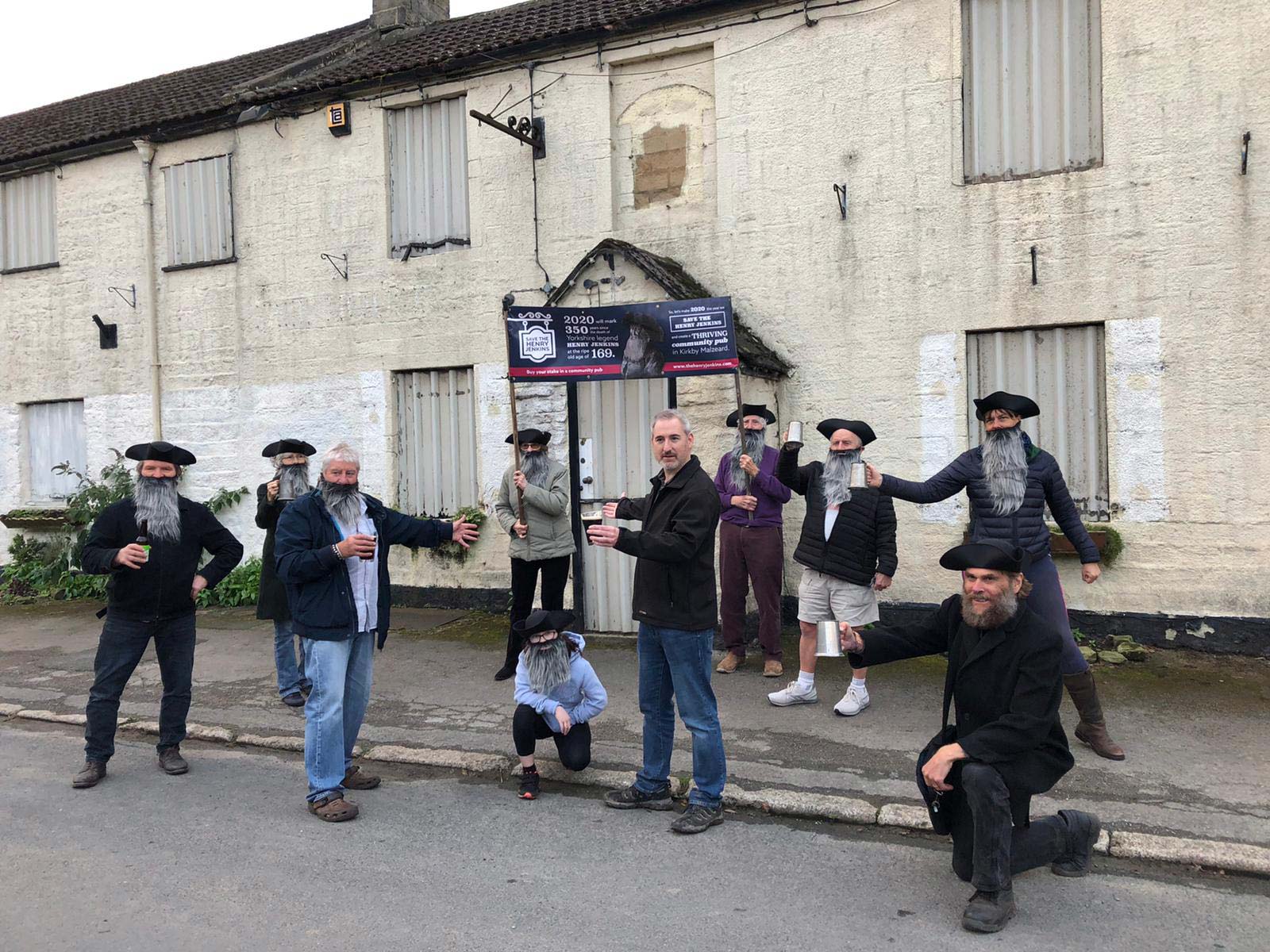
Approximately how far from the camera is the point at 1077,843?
4207mm

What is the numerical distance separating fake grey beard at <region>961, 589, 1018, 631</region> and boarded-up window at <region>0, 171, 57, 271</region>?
13689 millimetres

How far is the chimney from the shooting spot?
44.8 feet

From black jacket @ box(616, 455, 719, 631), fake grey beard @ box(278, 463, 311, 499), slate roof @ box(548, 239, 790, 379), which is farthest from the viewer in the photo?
slate roof @ box(548, 239, 790, 379)

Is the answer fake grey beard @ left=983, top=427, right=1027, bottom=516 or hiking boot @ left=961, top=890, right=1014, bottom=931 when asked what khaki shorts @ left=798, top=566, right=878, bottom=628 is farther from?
hiking boot @ left=961, top=890, right=1014, bottom=931

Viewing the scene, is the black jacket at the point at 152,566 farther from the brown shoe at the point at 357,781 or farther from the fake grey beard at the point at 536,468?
the fake grey beard at the point at 536,468

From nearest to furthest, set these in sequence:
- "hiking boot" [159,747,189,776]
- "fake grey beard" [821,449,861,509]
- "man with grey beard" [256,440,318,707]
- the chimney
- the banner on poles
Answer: "hiking boot" [159,747,189,776] → "fake grey beard" [821,449,861,509] → the banner on poles → "man with grey beard" [256,440,318,707] → the chimney

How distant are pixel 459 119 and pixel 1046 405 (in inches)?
269

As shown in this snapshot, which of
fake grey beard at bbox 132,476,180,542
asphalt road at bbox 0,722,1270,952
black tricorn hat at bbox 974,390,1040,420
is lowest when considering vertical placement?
asphalt road at bbox 0,722,1270,952

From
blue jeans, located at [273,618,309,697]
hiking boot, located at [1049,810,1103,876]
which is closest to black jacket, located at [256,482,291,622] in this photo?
blue jeans, located at [273,618,309,697]

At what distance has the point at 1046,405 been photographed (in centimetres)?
845

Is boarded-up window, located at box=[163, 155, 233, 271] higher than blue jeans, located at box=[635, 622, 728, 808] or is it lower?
higher

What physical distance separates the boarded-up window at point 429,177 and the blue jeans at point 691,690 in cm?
692

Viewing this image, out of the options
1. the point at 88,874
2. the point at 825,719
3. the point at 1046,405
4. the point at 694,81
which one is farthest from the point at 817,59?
the point at 88,874

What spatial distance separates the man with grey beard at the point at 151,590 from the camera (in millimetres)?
5918
